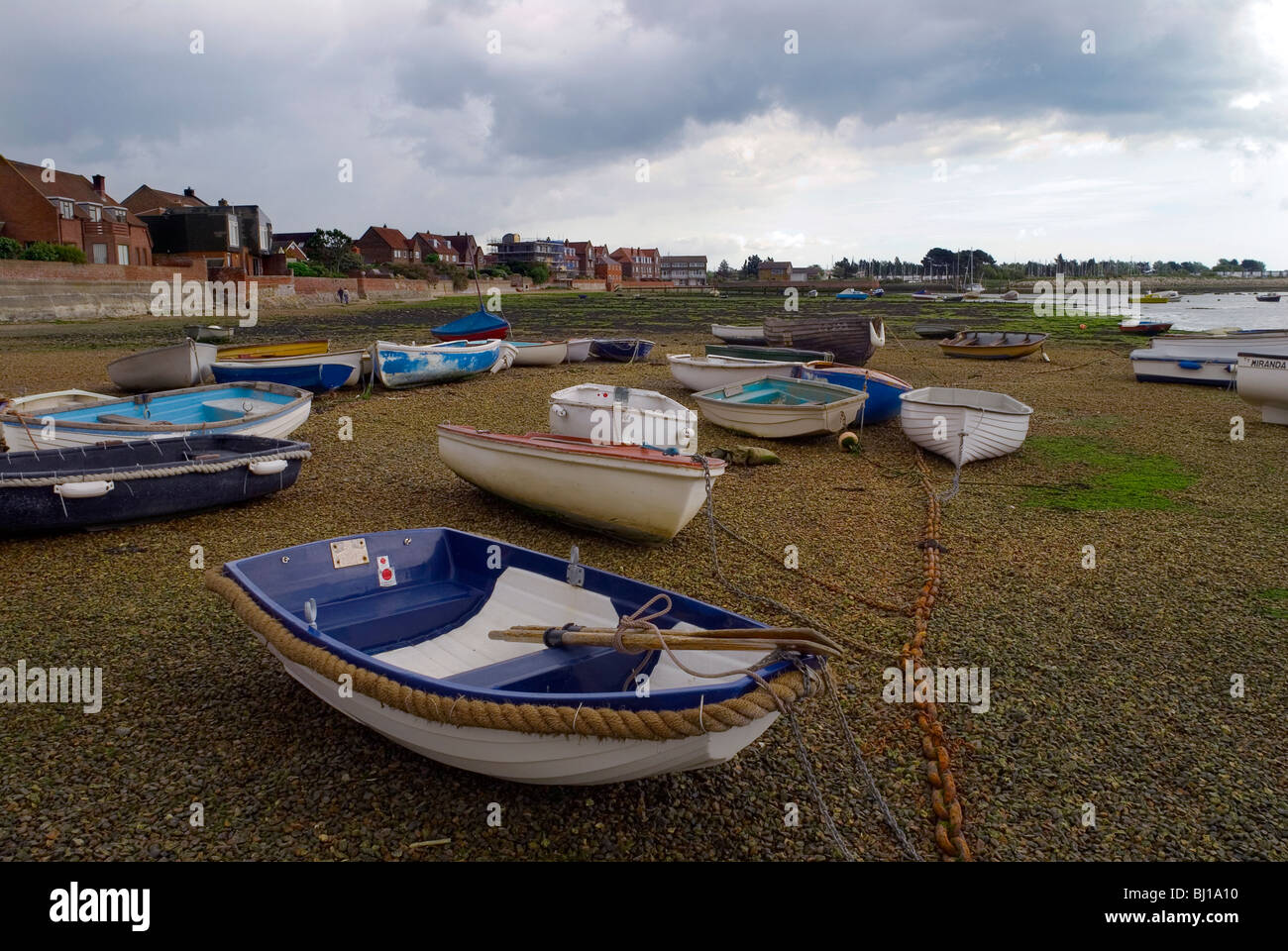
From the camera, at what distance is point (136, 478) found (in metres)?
8.30

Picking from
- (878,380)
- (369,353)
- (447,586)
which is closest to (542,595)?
(447,586)

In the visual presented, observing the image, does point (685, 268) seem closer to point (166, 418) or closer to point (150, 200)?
point (150, 200)

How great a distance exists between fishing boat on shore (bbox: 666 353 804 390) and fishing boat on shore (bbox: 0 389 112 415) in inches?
424

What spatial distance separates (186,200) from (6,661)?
93570 millimetres

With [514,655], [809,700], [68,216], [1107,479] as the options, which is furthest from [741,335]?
[68,216]

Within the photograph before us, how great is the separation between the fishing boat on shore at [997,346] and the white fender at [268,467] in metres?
23.9

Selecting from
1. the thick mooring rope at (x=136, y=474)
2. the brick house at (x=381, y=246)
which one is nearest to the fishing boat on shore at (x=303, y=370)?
the thick mooring rope at (x=136, y=474)

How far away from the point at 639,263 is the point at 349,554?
165 meters

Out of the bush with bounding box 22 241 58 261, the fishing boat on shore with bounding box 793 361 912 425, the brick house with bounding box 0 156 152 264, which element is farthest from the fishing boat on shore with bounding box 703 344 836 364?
the brick house with bounding box 0 156 152 264

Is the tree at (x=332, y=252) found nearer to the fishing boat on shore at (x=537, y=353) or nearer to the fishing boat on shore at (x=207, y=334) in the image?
the fishing boat on shore at (x=207, y=334)

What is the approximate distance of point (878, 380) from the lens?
48.6ft

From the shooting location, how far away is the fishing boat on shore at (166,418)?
968 cm

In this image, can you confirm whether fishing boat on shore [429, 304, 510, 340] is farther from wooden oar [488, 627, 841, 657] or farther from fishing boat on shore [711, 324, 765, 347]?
wooden oar [488, 627, 841, 657]

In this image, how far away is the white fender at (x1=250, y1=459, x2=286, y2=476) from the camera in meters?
8.99
